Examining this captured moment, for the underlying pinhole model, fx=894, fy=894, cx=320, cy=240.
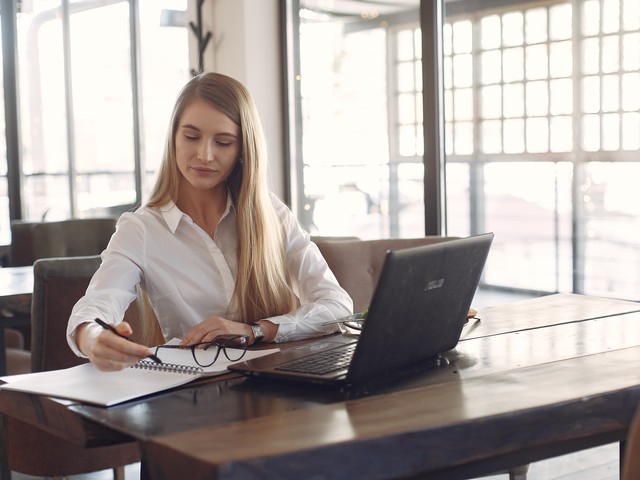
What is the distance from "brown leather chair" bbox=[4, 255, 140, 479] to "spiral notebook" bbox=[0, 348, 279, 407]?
0.60 metres

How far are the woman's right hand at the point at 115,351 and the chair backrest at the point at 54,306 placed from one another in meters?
0.78

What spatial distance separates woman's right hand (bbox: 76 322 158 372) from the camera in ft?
4.77

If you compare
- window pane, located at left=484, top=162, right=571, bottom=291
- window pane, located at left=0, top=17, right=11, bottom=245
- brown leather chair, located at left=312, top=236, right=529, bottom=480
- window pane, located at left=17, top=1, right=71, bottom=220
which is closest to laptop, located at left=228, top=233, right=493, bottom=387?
brown leather chair, located at left=312, top=236, right=529, bottom=480

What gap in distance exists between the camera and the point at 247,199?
2.11 m

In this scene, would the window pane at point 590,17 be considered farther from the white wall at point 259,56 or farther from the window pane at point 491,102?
the white wall at point 259,56

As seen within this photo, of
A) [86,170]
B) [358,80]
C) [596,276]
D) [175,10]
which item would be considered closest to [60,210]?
[86,170]

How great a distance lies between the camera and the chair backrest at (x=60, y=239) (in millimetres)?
3900

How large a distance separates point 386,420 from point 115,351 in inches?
20.0

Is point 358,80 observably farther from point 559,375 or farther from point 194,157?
point 559,375

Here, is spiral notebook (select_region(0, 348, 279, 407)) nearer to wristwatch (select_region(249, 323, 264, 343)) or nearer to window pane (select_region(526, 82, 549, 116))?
wristwatch (select_region(249, 323, 264, 343))

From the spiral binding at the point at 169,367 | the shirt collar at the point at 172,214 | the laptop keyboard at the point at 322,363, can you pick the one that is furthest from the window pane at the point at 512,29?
the spiral binding at the point at 169,367

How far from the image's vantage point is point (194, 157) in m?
2.03

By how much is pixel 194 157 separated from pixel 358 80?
98.2 inches

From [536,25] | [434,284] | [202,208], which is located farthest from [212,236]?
[536,25]
